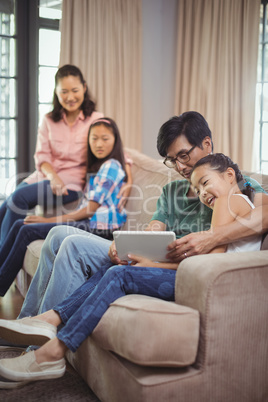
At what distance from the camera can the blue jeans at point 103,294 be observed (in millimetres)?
1628

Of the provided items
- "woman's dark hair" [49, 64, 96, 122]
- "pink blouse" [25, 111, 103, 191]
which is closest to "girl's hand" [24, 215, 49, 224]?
"pink blouse" [25, 111, 103, 191]

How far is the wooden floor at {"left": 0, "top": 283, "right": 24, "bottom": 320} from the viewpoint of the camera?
8.80 feet

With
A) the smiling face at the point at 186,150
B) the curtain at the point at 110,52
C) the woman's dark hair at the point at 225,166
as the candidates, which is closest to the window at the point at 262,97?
the curtain at the point at 110,52

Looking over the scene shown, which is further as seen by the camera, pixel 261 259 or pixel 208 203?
pixel 208 203

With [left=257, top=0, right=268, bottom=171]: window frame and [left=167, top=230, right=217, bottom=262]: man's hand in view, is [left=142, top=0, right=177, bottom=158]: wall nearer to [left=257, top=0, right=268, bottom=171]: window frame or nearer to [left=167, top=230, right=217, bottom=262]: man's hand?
[left=257, top=0, right=268, bottom=171]: window frame

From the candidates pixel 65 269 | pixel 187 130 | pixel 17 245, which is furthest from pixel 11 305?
pixel 187 130

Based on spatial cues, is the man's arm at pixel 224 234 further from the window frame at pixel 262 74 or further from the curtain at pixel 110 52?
the curtain at pixel 110 52

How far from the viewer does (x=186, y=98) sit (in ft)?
15.2

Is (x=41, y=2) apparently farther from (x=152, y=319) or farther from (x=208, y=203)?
(x=152, y=319)

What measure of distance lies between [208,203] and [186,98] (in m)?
2.94

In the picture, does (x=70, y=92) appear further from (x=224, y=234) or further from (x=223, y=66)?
(x=224, y=234)

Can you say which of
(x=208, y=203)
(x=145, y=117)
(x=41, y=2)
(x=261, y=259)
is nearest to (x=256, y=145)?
(x=145, y=117)

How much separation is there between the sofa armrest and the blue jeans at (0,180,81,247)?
180 centimetres

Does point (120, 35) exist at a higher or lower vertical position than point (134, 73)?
higher
